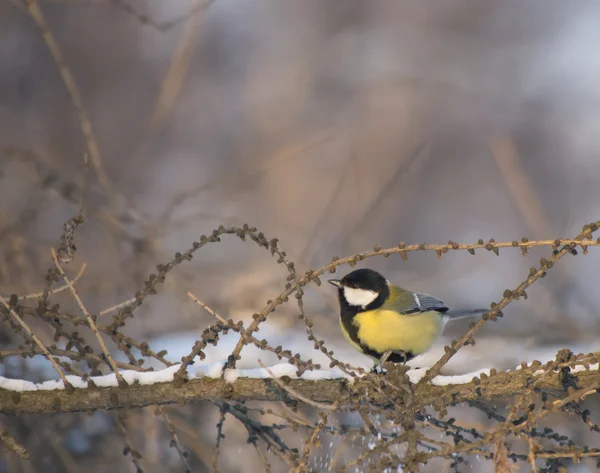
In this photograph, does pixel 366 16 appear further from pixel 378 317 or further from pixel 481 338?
pixel 378 317

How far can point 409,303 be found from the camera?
2.98 m

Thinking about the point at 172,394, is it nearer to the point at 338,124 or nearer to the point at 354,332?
the point at 354,332

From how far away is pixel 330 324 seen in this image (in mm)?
4480

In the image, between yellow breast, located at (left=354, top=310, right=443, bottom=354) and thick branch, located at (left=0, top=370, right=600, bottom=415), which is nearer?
thick branch, located at (left=0, top=370, right=600, bottom=415)

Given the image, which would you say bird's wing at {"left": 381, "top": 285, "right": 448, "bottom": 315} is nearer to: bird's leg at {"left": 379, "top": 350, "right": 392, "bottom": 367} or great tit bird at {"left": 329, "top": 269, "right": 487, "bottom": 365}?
great tit bird at {"left": 329, "top": 269, "right": 487, "bottom": 365}

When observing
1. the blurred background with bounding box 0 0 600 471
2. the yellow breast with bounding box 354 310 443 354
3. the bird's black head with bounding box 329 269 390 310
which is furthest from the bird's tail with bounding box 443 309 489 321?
the blurred background with bounding box 0 0 600 471

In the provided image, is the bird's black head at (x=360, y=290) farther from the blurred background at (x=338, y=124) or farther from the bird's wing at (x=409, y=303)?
the blurred background at (x=338, y=124)

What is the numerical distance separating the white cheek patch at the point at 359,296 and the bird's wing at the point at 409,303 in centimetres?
6

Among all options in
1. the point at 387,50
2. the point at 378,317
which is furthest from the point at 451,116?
the point at 378,317

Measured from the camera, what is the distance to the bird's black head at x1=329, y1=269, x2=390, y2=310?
114 inches

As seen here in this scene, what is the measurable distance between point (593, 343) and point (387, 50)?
291 inches

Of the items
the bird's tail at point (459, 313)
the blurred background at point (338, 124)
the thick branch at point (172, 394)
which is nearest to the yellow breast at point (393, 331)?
the bird's tail at point (459, 313)

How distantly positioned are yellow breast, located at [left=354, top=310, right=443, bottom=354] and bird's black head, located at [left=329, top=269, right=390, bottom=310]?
60mm

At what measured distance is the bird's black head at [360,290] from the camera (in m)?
2.90
